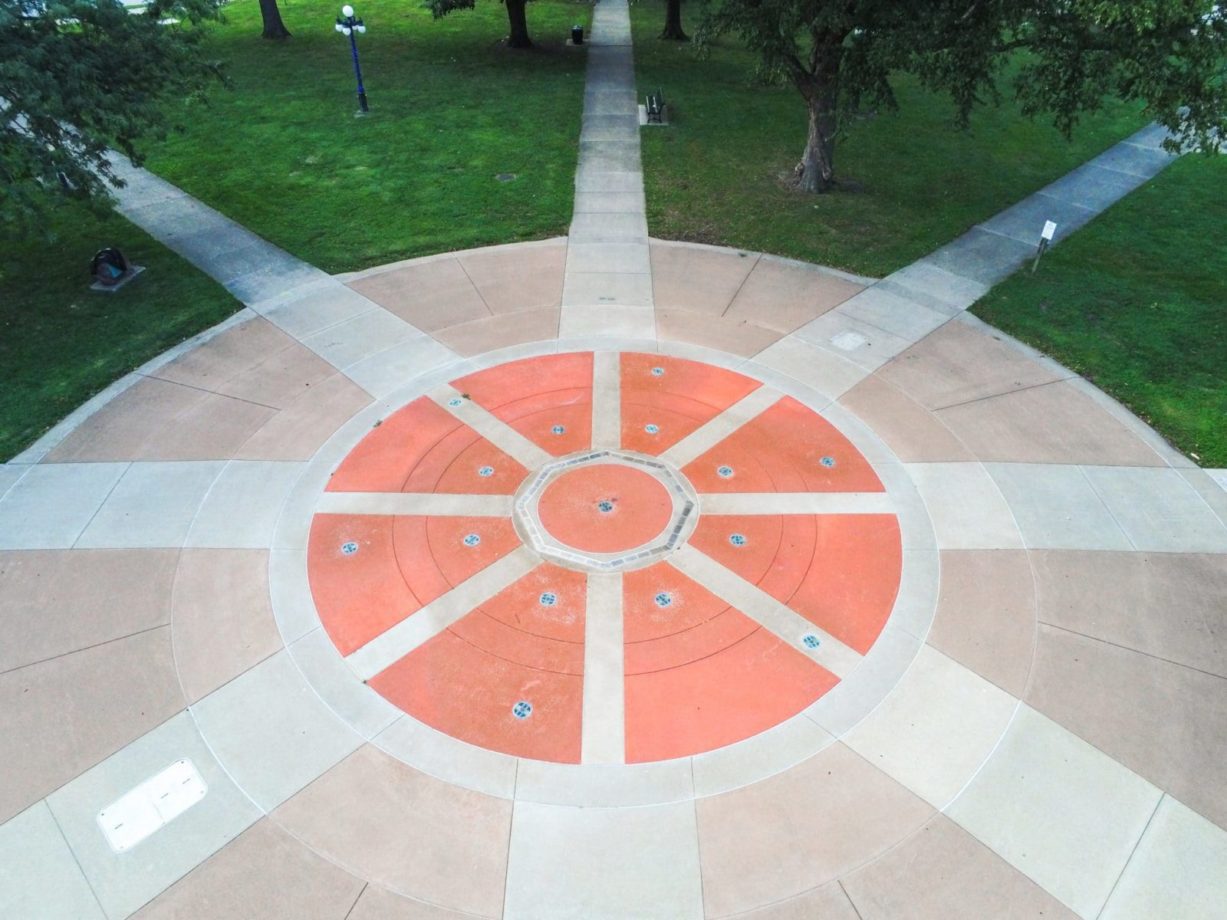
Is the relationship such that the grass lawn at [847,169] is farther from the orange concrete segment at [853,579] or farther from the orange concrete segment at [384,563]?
the orange concrete segment at [384,563]

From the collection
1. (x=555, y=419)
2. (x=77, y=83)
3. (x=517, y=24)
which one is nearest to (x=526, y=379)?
(x=555, y=419)

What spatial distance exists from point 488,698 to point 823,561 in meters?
4.52

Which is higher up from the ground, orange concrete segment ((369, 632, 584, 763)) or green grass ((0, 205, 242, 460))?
green grass ((0, 205, 242, 460))

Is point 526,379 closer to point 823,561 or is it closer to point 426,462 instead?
point 426,462

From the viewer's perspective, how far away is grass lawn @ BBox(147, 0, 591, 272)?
59.6ft

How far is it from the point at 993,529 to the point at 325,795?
8.74 meters

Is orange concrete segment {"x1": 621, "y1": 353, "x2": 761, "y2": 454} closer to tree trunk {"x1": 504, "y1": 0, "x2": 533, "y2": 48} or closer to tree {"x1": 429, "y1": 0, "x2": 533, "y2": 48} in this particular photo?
tree {"x1": 429, "y1": 0, "x2": 533, "y2": 48}

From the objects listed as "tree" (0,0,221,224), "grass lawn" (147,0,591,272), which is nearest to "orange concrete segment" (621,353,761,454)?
"grass lawn" (147,0,591,272)

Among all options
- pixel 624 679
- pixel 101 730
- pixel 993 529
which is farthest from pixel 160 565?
pixel 993 529

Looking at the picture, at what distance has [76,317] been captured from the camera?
49.1 feet

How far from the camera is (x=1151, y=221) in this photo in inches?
731

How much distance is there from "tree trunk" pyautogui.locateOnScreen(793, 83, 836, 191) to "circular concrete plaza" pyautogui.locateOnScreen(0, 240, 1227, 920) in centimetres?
690

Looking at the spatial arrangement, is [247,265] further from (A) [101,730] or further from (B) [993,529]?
(B) [993,529]

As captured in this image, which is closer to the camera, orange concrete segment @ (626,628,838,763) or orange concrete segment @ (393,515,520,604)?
orange concrete segment @ (626,628,838,763)
